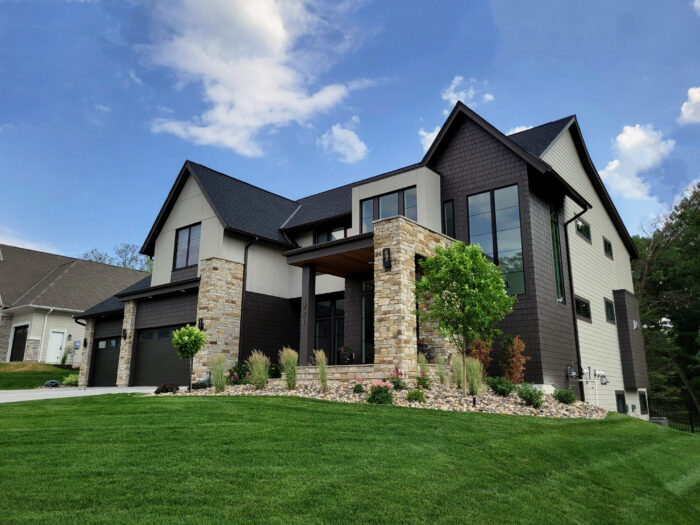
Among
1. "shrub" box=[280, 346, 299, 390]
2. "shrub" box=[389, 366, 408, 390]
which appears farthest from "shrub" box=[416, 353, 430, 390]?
"shrub" box=[280, 346, 299, 390]

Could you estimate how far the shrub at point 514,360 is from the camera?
12453 millimetres

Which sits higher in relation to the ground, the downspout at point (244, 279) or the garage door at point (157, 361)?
the downspout at point (244, 279)

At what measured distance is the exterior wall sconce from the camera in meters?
12.0

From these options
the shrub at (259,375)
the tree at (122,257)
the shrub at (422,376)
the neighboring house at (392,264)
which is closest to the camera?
the shrub at (422,376)

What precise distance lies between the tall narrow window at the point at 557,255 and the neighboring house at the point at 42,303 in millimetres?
24876

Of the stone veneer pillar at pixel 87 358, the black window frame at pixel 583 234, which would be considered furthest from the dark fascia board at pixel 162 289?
the black window frame at pixel 583 234

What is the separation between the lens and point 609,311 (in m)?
18.3

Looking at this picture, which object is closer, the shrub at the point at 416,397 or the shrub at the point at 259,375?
the shrub at the point at 416,397

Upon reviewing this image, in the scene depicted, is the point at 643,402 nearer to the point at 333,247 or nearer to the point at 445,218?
the point at 445,218

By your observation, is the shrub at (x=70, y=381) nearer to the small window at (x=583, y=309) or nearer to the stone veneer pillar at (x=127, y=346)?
the stone veneer pillar at (x=127, y=346)

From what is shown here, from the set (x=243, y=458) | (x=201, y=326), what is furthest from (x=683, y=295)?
(x=243, y=458)

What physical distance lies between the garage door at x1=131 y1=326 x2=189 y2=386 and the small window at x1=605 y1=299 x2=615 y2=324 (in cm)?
1526

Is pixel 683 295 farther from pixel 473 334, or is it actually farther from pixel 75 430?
pixel 75 430

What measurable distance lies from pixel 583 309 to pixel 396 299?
778 cm
